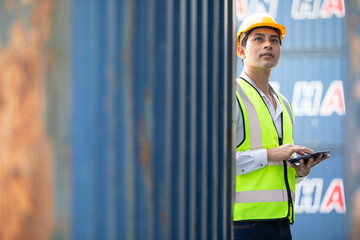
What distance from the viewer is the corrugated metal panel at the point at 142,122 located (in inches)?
77.0

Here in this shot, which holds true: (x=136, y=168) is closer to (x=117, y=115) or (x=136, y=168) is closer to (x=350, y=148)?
(x=117, y=115)

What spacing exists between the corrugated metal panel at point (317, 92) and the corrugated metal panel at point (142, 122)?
4.96 m

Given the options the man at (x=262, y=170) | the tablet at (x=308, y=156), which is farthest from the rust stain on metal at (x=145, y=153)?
the tablet at (x=308, y=156)

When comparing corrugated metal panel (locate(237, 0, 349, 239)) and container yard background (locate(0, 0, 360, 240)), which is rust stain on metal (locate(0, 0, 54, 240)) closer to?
container yard background (locate(0, 0, 360, 240))

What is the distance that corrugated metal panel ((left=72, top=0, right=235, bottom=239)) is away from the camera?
196 cm

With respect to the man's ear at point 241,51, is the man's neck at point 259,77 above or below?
below

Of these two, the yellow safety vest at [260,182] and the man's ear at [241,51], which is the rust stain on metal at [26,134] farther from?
the man's ear at [241,51]

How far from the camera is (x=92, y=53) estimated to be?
6.45 ft

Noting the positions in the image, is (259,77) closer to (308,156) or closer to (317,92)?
(308,156)

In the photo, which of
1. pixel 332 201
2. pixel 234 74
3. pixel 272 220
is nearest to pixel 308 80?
pixel 332 201

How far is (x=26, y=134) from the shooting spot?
195cm

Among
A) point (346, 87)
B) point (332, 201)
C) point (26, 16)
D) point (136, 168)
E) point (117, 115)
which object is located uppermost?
point (346, 87)

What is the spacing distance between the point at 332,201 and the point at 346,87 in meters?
1.59

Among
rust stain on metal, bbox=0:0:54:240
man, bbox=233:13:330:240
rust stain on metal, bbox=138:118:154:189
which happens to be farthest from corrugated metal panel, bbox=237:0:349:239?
rust stain on metal, bbox=0:0:54:240
